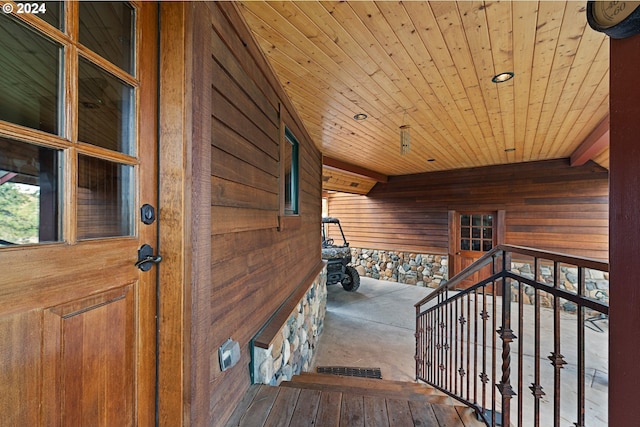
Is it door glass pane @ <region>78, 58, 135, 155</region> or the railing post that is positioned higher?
door glass pane @ <region>78, 58, 135, 155</region>

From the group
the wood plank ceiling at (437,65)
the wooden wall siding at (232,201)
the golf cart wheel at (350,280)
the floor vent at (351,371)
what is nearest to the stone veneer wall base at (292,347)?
the wooden wall siding at (232,201)

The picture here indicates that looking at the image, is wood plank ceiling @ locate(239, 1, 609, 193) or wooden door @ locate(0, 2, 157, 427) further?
wood plank ceiling @ locate(239, 1, 609, 193)

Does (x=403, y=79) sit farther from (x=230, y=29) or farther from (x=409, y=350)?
(x=409, y=350)

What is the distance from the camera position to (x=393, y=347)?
372 cm

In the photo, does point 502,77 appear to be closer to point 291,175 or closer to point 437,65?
point 437,65

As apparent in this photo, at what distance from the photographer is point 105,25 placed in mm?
832

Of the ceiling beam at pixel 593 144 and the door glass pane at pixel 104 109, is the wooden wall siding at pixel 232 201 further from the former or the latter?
the ceiling beam at pixel 593 144

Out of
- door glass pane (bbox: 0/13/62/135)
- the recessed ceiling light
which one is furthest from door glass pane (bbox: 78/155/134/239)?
the recessed ceiling light

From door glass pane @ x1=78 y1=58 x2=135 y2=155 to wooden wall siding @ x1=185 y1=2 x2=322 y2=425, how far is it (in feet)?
0.71

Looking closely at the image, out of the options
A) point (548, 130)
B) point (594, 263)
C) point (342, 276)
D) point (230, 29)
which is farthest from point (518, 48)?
point (342, 276)

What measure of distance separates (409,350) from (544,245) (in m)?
3.93

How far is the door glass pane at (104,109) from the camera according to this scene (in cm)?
77

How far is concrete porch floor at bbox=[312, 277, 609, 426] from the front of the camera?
2625 millimetres

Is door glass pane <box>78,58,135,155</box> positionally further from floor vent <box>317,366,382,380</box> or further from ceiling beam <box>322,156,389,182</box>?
ceiling beam <box>322,156,389,182</box>
